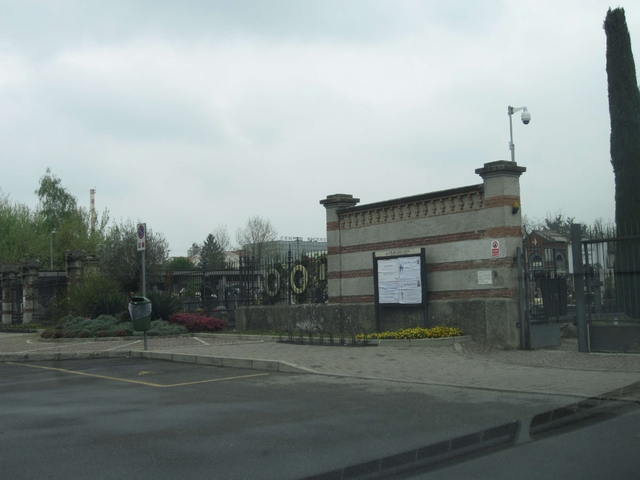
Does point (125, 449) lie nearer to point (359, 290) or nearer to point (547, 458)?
point (547, 458)

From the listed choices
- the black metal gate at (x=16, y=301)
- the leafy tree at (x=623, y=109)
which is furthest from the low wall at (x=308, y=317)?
the black metal gate at (x=16, y=301)

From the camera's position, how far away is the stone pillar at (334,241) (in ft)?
60.7

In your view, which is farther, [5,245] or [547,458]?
[5,245]

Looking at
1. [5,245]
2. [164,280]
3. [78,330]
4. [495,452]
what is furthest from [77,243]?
[495,452]

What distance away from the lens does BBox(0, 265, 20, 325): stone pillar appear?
31.2 metres

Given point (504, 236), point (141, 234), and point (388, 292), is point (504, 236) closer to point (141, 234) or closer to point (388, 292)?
point (388, 292)

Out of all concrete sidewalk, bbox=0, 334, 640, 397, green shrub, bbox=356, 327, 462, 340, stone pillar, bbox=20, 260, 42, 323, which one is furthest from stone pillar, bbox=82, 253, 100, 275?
green shrub, bbox=356, 327, 462, 340

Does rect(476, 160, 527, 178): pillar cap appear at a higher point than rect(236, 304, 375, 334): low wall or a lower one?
higher

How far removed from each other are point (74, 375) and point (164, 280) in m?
15.8

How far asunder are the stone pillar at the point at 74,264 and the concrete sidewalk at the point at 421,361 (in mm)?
9977

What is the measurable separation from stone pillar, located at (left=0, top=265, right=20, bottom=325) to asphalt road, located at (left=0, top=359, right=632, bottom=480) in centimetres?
2190

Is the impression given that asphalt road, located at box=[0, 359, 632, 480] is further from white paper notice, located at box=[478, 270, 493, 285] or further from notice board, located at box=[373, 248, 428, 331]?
notice board, located at box=[373, 248, 428, 331]

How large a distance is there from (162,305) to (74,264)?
7903 mm

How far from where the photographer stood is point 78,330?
2002cm
